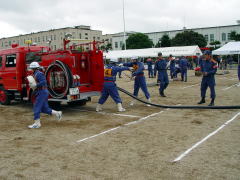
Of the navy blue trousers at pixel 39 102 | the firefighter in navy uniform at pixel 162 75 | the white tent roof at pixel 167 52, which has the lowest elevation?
the navy blue trousers at pixel 39 102

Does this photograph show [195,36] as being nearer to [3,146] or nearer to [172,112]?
[172,112]

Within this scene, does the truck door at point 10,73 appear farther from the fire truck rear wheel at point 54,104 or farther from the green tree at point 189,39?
the green tree at point 189,39

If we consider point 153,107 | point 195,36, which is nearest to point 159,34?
point 195,36

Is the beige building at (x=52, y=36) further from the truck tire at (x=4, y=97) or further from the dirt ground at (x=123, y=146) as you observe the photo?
the dirt ground at (x=123, y=146)

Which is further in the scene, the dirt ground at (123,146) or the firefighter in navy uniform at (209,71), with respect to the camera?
the firefighter in navy uniform at (209,71)

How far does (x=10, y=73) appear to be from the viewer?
399 inches

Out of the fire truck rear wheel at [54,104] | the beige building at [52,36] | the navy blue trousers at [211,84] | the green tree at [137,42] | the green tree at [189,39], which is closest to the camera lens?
the navy blue trousers at [211,84]

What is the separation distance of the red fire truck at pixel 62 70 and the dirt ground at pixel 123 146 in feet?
2.72

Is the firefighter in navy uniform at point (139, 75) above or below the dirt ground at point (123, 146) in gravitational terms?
above

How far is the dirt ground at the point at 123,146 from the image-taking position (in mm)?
4172

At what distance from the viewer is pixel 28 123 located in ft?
25.6

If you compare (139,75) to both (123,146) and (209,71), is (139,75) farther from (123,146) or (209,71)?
(123,146)

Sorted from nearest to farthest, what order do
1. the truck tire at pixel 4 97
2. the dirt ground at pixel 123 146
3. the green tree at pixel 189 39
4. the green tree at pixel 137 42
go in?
the dirt ground at pixel 123 146 → the truck tire at pixel 4 97 → the green tree at pixel 189 39 → the green tree at pixel 137 42

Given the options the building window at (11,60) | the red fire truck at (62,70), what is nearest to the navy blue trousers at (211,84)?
the red fire truck at (62,70)
